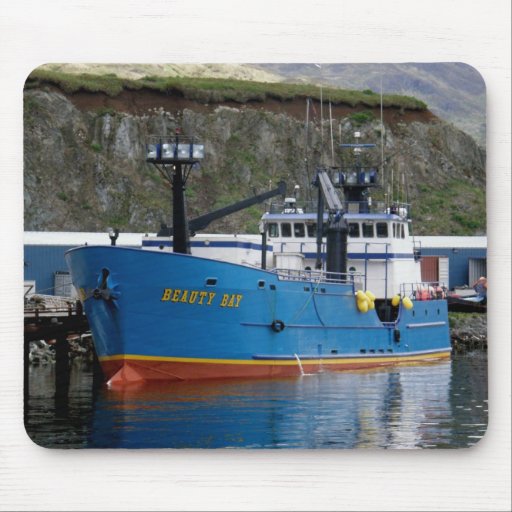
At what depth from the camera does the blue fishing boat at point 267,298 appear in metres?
13.3

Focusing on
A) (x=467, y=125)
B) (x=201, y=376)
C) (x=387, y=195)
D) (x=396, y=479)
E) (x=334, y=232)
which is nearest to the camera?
(x=396, y=479)

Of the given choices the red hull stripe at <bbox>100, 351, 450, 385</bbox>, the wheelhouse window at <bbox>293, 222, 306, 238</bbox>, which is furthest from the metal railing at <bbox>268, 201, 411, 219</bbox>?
the red hull stripe at <bbox>100, 351, 450, 385</bbox>

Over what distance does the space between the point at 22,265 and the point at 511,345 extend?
3.64 m

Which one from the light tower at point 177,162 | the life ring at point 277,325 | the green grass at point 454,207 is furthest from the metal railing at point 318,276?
the green grass at point 454,207

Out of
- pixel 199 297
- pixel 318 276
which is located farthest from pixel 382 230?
pixel 199 297

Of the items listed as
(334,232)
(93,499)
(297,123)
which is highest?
(297,123)

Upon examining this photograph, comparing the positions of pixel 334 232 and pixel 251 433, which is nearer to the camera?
pixel 251 433

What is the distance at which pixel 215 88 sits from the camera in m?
11.2

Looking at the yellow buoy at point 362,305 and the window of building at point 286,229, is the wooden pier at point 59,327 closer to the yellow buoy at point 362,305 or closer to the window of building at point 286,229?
the window of building at point 286,229

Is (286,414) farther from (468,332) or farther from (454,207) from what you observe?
(454,207)

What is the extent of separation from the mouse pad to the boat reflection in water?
0.11 feet
